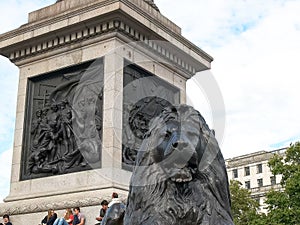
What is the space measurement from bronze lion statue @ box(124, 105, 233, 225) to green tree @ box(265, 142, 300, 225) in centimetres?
2980

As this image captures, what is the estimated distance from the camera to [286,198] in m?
34.6

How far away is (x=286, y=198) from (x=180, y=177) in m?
31.4

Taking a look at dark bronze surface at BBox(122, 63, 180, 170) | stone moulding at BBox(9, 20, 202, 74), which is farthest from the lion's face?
stone moulding at BBox(9, 20, 202, 74)

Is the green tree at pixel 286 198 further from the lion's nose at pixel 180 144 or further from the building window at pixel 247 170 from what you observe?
the building window at pixel 247 170

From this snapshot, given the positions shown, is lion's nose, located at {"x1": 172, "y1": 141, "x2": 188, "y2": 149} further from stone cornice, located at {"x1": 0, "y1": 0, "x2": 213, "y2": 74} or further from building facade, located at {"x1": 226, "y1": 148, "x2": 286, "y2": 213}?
building facade, located at {"x1": 226, "y1": 148, "x2": 286, "y2": 213}

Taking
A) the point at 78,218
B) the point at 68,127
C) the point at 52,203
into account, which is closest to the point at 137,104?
the point at 68,127

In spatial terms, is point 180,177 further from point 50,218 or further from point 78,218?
point 50,218

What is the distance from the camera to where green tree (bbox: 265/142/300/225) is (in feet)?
110

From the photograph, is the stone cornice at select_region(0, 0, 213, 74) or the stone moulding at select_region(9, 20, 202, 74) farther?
the stone moulding at select_region(9, 20, 202, 74)

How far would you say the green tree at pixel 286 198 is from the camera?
3362 centimetres

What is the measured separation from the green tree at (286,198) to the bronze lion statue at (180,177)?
29802mm

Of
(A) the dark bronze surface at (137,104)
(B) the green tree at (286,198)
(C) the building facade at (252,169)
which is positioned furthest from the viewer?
(C) the building facade at (252,169)

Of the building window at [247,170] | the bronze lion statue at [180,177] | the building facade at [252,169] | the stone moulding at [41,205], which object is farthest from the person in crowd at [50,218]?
the building window at [247,170]

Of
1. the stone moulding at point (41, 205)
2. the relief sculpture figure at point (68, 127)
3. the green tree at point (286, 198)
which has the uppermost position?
the green tree at point (286, 198)
